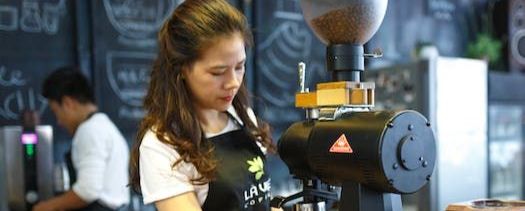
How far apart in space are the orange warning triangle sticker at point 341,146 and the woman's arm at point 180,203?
1.04ft

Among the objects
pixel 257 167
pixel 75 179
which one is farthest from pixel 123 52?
pixel 257 167

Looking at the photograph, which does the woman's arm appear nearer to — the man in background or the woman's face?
the woman's face

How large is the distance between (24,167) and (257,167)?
155 centimetres

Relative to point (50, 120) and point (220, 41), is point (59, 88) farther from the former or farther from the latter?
point (220, 41)

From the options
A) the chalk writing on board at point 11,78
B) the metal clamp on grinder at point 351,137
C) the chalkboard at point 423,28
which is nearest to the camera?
the metal clamp on grinder at point 351,137

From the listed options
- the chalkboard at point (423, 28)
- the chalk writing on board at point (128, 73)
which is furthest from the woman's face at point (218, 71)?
the chalkboard at point (423, 28)

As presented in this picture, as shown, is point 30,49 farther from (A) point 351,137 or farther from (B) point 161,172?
(A) point 351,137

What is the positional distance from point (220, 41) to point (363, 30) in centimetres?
28

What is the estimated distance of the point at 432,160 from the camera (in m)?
0.86

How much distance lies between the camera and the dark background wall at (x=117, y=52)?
8.97ft

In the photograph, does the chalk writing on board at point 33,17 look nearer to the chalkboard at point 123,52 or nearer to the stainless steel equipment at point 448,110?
the chalkboard at point 123,52

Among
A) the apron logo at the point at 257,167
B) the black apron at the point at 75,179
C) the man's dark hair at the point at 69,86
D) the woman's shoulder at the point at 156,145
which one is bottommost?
the black apron at the point at 75,179

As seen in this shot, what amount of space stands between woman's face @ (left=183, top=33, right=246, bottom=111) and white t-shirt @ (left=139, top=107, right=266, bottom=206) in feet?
0.42

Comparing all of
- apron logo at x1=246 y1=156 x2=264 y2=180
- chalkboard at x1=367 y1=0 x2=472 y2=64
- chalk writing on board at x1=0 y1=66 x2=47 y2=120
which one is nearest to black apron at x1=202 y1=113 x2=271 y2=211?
apron logo at x1=246 y1=156 x2=264 y2=180
